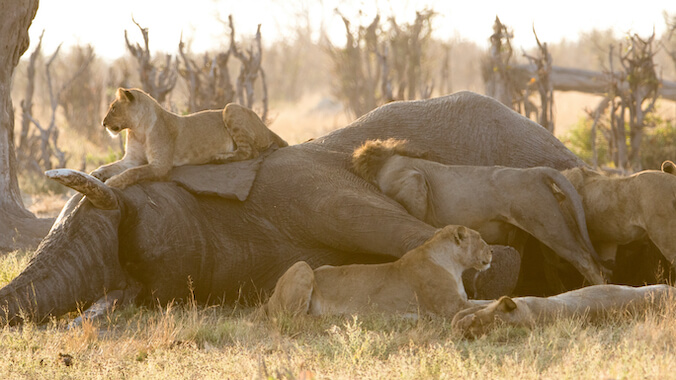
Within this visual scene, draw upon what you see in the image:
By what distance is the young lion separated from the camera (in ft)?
23.9

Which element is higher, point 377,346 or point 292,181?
point 292,181

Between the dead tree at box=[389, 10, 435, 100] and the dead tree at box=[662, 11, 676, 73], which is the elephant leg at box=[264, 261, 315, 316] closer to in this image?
the dead tree at box=[662, 11, 676, 73]

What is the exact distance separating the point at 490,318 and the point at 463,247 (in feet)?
2.58

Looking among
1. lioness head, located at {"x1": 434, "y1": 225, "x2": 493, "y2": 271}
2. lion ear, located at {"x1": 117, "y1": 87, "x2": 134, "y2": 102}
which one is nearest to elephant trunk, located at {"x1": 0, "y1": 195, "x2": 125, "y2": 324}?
lion ear, located at {"x1": 117, "y1": 87, "x2": 134, "y2": 102}

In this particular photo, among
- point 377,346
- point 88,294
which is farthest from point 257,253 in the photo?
point 377,346

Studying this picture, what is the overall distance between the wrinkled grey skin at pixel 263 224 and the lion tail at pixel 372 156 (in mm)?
100

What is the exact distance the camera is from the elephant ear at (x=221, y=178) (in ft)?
23.6

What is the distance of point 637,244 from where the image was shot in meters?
7.09

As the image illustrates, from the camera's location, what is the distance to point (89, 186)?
252 inches

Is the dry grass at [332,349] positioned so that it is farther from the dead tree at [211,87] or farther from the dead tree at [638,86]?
the dead tree at [211,87]

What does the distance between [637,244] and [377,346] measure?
2766 mm

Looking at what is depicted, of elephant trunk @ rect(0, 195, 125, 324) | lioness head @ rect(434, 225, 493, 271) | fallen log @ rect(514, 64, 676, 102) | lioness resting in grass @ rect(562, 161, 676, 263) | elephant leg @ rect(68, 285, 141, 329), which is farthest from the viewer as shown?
fallen log @ rect(514, 64, 676, 102)

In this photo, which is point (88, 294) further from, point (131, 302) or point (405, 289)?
point (405, 289)

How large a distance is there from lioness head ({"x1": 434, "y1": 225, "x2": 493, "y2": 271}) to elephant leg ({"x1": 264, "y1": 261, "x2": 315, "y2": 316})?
0.85 meters
